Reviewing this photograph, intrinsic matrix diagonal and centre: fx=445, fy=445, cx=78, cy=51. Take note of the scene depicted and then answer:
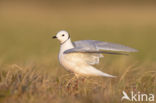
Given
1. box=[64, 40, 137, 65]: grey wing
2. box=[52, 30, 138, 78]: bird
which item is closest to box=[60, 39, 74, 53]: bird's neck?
box=[52, 30, 138, 78]: bird

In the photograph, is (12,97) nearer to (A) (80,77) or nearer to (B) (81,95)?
(B) (81,95)

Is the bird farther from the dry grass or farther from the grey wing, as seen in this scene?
the dry grass

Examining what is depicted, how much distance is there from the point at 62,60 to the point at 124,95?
90cm

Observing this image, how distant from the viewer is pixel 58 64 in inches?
373

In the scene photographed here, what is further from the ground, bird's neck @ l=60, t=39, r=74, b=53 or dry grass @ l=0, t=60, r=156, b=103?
bird's neck @ l=60, t=39, r=74, b=53

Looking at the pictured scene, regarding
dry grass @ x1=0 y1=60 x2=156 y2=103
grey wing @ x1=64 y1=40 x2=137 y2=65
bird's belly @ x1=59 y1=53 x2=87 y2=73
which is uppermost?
grey wing @ x1=64 y1=40 x2=137 y2=65

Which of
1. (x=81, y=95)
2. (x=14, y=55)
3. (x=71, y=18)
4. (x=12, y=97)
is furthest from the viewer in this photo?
(x=71, y=18)

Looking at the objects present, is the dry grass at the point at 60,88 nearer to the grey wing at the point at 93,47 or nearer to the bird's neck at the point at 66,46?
the grey wing at the point at 93,47

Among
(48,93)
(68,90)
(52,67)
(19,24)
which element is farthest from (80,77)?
(19,24)

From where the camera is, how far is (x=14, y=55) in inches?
514

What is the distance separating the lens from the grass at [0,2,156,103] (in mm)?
5250

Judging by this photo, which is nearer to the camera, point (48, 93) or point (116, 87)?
point (48, 93)

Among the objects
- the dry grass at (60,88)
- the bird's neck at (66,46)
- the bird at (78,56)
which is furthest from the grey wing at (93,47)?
the dry grass at (60,88)

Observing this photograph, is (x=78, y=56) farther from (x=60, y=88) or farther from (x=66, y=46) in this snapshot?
(x=60, y=88)
